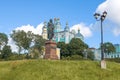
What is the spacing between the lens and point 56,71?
27203 millimetres

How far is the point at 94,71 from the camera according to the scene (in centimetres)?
2734

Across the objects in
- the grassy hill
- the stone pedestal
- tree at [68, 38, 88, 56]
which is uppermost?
tree at [68, 38, 88, 56]

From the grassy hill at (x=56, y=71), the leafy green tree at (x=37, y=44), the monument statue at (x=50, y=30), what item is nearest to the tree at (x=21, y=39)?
the leafy green tree at (x=37, y=44)

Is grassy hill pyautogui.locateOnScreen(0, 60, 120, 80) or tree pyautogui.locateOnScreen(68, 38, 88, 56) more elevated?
tree pyautogui.locateOnScreen(68, 38, 88, 56)

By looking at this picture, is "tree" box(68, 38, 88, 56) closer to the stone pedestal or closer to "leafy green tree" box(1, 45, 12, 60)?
"leafy green tree" box(1, 45, 12, 60)

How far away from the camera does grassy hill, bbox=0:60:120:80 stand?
2578cm

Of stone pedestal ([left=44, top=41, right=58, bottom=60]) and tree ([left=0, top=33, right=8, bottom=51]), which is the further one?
tree ([left=0, top=33, right=8, bottom=51])

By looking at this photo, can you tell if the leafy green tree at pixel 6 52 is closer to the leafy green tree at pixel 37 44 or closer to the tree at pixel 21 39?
the tree at pixel 21 39

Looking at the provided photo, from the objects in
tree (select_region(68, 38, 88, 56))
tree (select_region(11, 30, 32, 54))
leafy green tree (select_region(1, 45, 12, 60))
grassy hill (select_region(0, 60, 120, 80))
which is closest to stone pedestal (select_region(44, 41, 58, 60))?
grassy hill (select_region(0, 60, 120, 80))

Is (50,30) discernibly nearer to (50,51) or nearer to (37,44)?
(50,51)

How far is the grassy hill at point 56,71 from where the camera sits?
25781mm

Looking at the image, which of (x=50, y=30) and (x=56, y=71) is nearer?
(x=56, y=71)

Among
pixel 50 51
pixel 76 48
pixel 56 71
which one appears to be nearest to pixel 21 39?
pixel 76 48

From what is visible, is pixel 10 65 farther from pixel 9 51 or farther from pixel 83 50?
pixel 83 50
